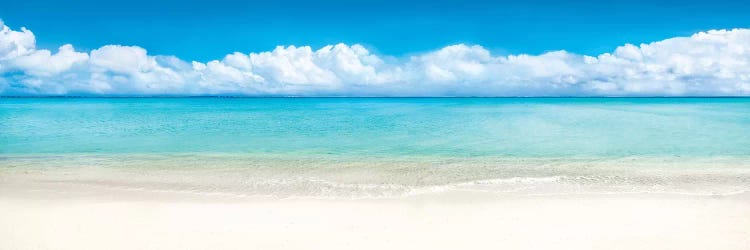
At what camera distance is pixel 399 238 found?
23.5 feet

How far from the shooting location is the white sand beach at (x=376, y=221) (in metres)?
6.95

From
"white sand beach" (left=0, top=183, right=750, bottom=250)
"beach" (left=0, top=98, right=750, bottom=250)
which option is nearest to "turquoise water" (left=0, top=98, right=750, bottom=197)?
"beach" (left=0, top=98, right=750, bottom=250)

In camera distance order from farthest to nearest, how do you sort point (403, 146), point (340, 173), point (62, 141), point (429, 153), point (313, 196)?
point (62, 141) < point (403, 146) < point (429, 153) < point (340, 173) < point (313, 196)

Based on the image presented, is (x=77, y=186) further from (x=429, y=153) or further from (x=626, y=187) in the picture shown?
(x=626, y=187)

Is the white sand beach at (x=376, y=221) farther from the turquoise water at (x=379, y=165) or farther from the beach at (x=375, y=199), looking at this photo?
the turquoise water at (x=379, y=165)

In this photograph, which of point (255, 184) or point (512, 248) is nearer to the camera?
point (512, 248)

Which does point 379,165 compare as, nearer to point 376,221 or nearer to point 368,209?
point 368,209

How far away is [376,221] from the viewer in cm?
805

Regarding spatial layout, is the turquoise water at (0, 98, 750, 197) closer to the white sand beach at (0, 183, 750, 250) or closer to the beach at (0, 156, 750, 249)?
the beach at (0, 156, 750, 249)

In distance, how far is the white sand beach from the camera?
6949 millimetres

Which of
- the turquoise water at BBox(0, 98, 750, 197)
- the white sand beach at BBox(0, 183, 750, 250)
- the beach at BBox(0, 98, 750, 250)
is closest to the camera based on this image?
the white sand beach at BBox(0, 183, 750, 250)

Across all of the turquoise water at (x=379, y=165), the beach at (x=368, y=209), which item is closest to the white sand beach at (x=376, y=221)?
the beach at (x=368, y=209)

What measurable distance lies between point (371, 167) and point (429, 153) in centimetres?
415

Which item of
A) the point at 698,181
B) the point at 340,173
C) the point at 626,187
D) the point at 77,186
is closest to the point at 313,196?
the point at 340,173
